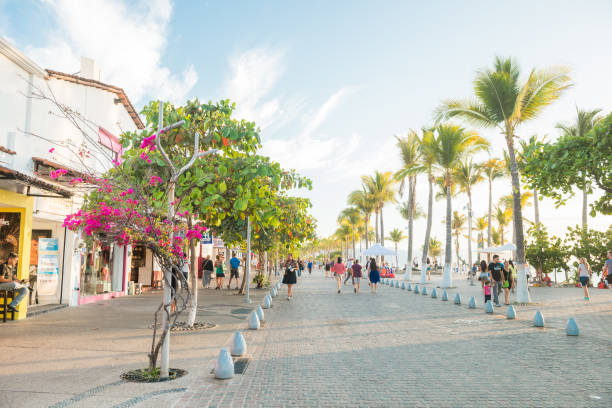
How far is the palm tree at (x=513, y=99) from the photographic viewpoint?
56.5 ft

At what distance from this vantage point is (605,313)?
45.5 ft

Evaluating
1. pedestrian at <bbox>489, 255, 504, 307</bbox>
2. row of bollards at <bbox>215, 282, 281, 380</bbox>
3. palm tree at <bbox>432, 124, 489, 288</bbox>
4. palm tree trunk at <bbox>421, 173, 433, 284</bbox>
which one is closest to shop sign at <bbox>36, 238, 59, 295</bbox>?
row of bollards at <bbox>215, 282, 281, 380</bbox>

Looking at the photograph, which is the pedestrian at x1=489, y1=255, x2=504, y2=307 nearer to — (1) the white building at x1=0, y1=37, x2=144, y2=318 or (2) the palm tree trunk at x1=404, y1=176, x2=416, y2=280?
(1) the white building at x1=0, y1=37, x2=144, y2=318

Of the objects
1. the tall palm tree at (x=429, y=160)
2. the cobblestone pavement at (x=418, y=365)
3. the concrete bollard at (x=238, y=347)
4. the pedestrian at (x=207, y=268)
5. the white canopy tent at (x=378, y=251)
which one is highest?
the tall palm tree at (x=429, y=160)

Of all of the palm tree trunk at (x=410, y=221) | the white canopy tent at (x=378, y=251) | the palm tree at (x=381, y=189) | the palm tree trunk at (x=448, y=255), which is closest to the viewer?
the palm tree trunk at (x=448, y=255)

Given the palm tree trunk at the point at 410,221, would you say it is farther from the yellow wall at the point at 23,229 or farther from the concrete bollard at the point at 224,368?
the concrete bollard at the point at 224,368

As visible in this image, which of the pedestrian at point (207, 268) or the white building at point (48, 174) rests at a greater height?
the white building at point (48, 174)

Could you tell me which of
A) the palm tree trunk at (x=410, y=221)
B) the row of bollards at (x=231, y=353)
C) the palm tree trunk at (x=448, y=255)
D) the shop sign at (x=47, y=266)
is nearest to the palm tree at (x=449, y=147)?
the palm tree trunk at (x=448, y=255)

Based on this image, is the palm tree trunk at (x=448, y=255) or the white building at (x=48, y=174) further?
the palm tree trunk at (x=448, y=255)

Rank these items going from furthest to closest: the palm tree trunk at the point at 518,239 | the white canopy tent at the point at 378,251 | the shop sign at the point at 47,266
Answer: the white canopy tent at the point at 378,251
the palm tree trunk at the point at 518,239
the shop sign at the point at 47,266

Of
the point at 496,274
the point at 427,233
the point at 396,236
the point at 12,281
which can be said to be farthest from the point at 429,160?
the point at 396,236

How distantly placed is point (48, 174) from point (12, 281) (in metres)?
3.62

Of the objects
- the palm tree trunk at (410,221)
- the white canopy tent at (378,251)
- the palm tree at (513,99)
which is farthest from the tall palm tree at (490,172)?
the palm tree at (513,99)

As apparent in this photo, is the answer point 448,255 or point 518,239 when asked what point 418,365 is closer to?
point 518,239
